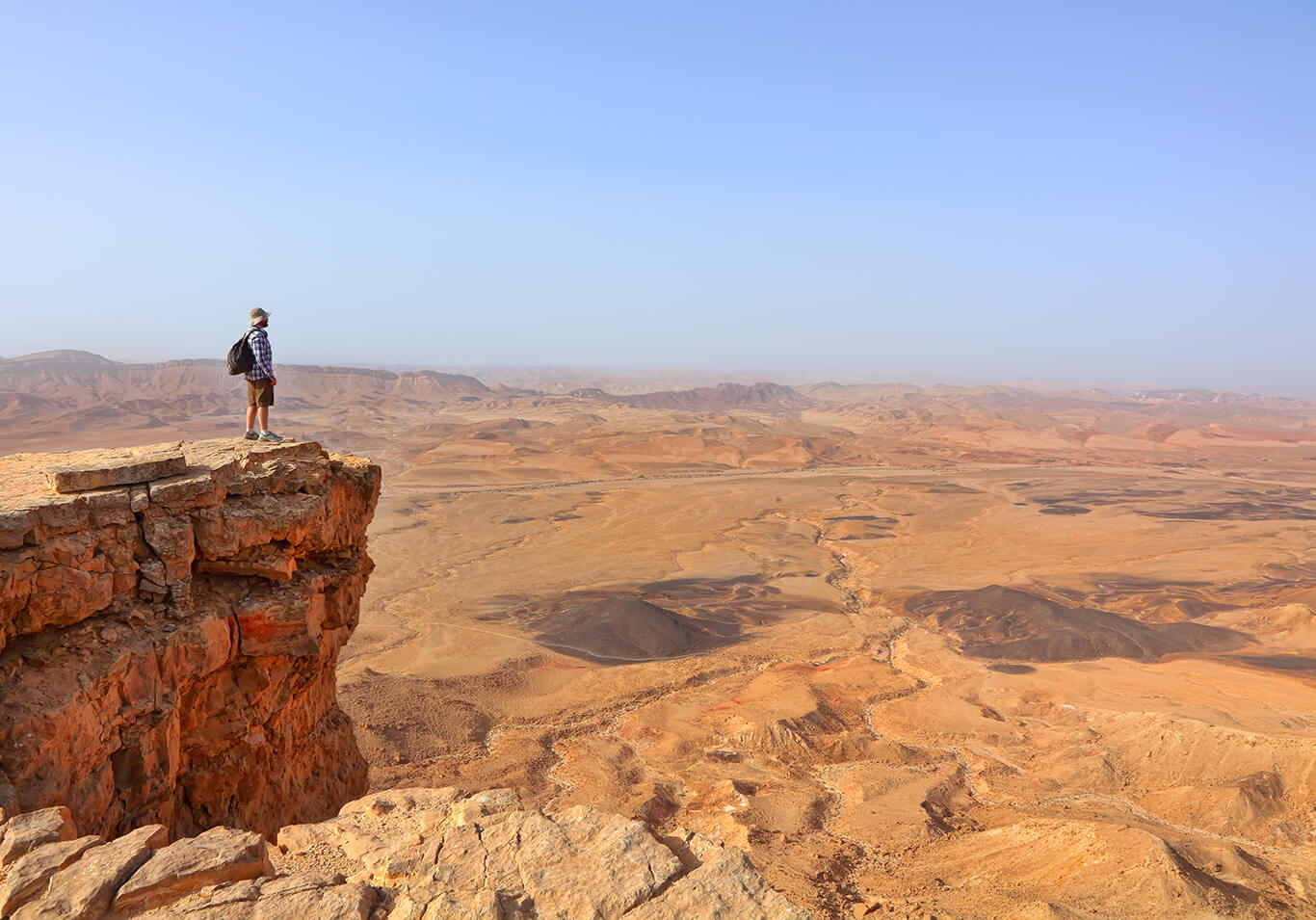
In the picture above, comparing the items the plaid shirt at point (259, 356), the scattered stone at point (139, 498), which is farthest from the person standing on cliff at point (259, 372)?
the scattered stone at point (139, 498)

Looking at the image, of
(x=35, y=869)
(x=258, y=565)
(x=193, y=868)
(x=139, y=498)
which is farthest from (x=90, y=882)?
(x=258, y=565)

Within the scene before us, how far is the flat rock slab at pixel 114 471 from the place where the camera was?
5941 millimetres

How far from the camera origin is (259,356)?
8719mm

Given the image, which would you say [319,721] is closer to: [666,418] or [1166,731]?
[1166,731]

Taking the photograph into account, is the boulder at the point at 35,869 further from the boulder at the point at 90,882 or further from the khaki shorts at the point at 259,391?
the khaki shorts at the point at 259,391

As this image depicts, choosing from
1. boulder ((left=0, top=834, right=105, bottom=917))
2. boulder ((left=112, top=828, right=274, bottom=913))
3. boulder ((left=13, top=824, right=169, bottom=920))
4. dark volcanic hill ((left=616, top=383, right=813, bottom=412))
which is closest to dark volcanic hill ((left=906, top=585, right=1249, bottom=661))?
boulder ((left=112, top=828, right=274, bottom=913))

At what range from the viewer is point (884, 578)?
29.6 metres

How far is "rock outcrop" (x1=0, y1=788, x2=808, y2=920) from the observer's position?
Answer: 12.3 ft

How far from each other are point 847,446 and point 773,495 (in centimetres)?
2294

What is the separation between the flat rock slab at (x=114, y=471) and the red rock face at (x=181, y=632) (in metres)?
0.07

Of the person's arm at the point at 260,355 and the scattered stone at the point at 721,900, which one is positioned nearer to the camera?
the scattered stone at the point at 721,900

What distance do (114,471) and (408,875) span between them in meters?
4.00

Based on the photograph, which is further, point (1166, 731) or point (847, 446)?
point (847, 446)

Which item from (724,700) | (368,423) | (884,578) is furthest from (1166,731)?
(368,423)
